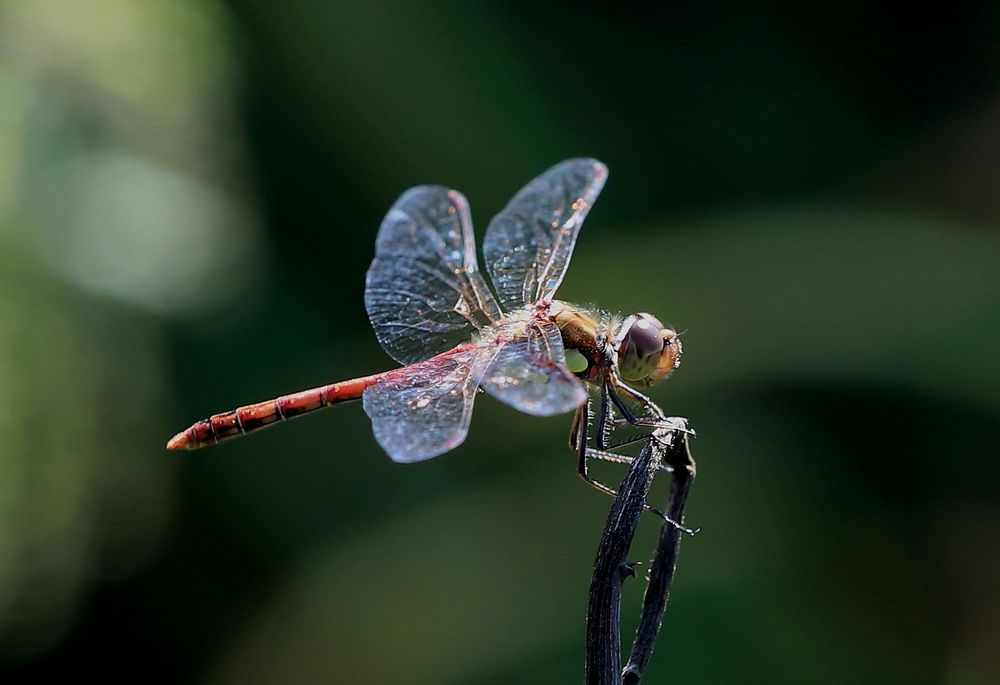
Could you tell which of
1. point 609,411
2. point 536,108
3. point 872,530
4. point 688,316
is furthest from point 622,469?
point 536,108

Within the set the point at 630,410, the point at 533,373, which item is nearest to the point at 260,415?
the point at 533,373

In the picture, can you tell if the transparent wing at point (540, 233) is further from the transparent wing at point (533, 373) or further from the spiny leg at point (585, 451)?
the spiny leg at point (585, 451)

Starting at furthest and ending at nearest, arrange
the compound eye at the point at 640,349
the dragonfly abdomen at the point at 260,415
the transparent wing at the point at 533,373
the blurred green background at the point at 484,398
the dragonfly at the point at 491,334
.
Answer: the blurred green background at the point at 484,398 → the dragonfly abdomen at the point at 260,415 → the compound eye at the point at 640,349 → the dragonfly at the point at 491,334 → the transparent wing at the point at 533,373

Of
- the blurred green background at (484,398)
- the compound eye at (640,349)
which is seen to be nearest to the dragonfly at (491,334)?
the compound eye at (640,349)

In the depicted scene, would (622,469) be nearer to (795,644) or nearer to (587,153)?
(795,644)

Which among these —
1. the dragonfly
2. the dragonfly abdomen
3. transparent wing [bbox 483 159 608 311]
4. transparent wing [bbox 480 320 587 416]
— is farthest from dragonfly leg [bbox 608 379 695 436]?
the dragonfly abdomen

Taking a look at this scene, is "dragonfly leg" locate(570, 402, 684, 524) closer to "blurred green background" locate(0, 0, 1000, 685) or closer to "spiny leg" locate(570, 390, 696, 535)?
"spiny leg" locate(570, 390, 696, 535)
